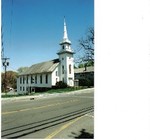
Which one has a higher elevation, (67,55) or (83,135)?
(67,55)

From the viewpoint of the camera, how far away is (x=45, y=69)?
21.6 m

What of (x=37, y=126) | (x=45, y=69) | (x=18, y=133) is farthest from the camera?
(x=45, y=69)

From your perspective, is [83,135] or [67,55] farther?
[67,55]

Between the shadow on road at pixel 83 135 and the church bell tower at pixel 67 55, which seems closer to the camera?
the shadow on road at pixel 83 135

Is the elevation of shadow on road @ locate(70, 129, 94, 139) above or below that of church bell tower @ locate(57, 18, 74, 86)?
below

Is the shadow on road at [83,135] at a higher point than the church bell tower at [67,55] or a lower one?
lower

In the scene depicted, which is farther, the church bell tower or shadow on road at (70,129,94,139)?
the church bell tower
